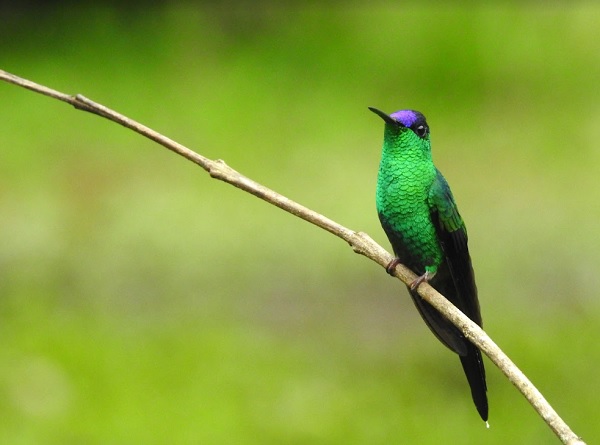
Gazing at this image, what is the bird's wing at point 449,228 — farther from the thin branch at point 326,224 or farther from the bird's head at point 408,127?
the thin branch at point 326,224

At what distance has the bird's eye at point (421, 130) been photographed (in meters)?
2.05

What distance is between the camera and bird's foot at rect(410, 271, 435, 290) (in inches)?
73.8

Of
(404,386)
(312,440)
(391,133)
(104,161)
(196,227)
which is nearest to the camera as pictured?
(391,133)

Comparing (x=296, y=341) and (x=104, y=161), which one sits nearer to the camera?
(x=296, y=341)

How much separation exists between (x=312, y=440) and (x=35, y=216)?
232 centimetres

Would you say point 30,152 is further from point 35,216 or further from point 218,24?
point 218,24

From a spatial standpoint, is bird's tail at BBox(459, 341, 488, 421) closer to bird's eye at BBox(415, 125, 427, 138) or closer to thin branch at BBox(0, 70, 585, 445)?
thin branch at BBox(0, 70, 585, 445)

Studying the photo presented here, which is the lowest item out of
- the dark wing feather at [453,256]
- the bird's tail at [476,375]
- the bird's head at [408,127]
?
the bird's tail at [476,375]

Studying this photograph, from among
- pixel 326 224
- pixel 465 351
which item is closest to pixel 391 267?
pixel 465 351

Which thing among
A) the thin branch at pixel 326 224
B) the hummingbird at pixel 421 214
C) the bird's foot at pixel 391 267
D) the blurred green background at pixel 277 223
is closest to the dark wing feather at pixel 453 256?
the hummingbird at pixel 421 214

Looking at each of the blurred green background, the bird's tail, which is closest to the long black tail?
the bird's tail

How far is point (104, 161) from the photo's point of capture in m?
5.98

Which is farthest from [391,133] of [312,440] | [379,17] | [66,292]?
[379,17]

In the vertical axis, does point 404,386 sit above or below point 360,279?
below
